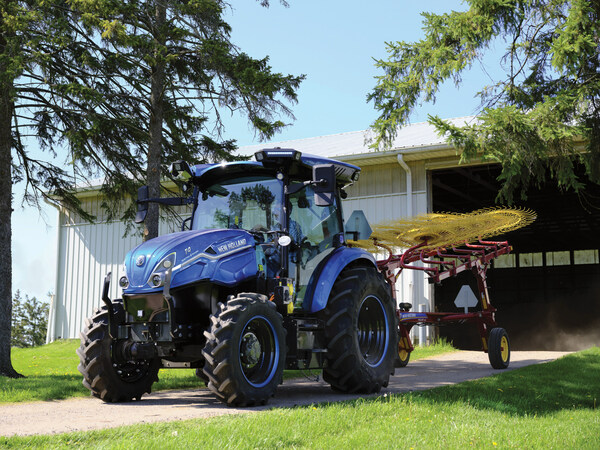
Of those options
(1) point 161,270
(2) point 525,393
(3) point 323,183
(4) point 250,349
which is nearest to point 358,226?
(3) point 323,183

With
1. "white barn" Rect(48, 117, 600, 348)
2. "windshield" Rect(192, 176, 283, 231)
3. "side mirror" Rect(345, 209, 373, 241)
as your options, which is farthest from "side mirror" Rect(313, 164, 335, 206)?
"white barn" Rect(48, 117, 600, 348)

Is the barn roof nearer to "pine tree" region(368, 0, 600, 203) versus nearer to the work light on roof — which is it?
"pine tree" region(368, 0, 600, 203)

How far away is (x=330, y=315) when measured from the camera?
7961 mm

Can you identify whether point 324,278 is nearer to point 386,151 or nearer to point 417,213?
point 386,151

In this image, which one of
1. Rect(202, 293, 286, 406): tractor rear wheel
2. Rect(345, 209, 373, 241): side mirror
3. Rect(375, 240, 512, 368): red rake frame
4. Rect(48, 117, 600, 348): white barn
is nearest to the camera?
Rect(202, 293, 286, 406): tractor rear wheel

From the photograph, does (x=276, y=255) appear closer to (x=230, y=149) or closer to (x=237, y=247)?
(x=237, y=247)

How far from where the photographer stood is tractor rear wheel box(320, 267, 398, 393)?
25.7 ft

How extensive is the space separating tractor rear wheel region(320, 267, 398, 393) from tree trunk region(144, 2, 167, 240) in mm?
5099

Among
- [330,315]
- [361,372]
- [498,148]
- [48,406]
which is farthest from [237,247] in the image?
[498,148]

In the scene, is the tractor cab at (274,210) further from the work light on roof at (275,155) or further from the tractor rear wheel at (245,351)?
the tractor rear wheel at (245,351)

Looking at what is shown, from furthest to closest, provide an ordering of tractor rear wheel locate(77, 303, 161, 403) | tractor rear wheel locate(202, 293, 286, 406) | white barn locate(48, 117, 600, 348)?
white barn locate(48, 117, 600, 348), tractor rear wheel locate(77, 303, 161, 403), tractor rear wheel locate(202, 293, 286, 406)

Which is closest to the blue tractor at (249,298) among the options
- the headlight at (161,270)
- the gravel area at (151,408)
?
the headlight at (161,270)

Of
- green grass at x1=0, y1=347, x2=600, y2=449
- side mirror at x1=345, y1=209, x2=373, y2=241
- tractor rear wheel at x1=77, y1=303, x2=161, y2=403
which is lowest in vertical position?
green grass at x1=0, y1=347, x2=600, y2=449

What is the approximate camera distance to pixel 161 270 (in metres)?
6.95
